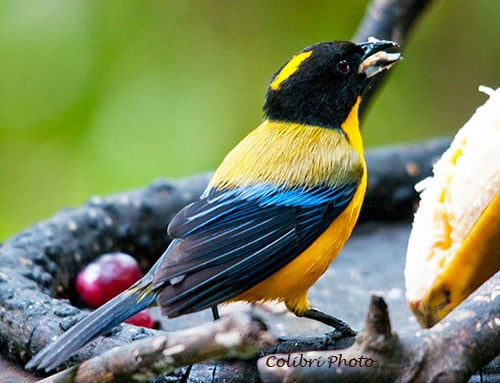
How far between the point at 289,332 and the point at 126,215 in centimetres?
103

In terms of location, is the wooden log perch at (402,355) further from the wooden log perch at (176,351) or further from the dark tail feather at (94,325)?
the dark tail feather at (94,325)

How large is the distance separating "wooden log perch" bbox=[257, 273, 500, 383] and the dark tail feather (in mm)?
534

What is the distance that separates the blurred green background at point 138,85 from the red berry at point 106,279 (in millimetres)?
1985

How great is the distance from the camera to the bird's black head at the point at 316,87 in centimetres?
293

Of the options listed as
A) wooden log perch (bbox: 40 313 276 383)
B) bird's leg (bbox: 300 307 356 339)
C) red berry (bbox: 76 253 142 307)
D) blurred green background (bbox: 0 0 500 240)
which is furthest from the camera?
blurred green background (bbox: 0 0 500 240)

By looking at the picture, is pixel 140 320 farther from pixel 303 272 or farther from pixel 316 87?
pixel 316 87

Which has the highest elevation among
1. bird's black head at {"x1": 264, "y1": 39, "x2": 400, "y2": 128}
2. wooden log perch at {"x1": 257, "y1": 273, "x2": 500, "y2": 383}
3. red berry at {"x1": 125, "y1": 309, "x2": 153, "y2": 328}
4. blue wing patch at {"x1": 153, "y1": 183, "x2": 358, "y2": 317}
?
bird's black head at {"x1": 264, "y1": 39, "x2": 400, "y2": 128}

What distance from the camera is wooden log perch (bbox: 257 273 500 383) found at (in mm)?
1869

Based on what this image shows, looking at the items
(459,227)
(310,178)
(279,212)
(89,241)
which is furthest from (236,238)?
(89,241)

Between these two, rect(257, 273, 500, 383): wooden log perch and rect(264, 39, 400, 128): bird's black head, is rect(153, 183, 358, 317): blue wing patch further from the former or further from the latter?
rect(257, 273, 500, 383): wooden log perch

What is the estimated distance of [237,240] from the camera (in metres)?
2.49

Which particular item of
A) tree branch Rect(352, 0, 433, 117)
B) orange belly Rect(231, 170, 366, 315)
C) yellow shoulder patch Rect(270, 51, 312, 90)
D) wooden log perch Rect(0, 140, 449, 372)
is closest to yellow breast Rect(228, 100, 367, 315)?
orange belly Rect(231, 170, 366, 315)

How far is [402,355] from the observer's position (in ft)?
6.48

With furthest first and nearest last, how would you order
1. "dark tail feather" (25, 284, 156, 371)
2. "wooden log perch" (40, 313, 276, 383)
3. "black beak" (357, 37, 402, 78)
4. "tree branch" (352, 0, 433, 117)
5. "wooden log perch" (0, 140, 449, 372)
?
"tree branch" (352, 0, 433, 117), "black beak" (357, 37, 402, 78), "wooden log perch" (0, 140, 449, 372), "dark tail feather" (25, 284, 156, 371), "wooden log perch" (40, 313, 276, 383)
